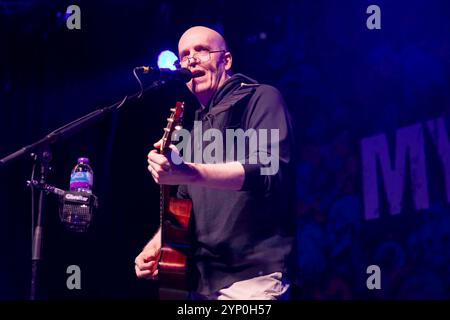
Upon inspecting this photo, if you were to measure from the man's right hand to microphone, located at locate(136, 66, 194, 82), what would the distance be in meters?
0.75

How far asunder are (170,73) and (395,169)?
2.08m

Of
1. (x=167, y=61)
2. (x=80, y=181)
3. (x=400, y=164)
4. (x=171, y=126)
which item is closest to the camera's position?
(x=171, y=126)

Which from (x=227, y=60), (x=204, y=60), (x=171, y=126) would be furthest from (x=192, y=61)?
(x=171, y=126)

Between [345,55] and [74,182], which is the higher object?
[345,55]

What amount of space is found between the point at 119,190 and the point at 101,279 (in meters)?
0.70

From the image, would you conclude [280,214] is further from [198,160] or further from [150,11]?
[150,11]

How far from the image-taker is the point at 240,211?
2.40 m

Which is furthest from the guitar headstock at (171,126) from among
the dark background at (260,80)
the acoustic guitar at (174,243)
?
the dark background at (260,80)

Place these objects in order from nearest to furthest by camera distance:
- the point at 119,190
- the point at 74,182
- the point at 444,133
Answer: the point at 74,182 → the point at 444,133 → the point at 119,190

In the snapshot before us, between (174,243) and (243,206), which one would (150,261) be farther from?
(243,206)

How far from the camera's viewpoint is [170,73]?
2.61m

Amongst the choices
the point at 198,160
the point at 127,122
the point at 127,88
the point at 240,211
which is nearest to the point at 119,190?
the point at 127,122

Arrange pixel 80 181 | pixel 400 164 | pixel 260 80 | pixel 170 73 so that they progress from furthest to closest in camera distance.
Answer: pixel 260 80
pixel 400 164
pixel 80 181
pixel 170 73

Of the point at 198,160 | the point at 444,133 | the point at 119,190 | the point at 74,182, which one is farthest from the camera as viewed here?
the point at 119,190
